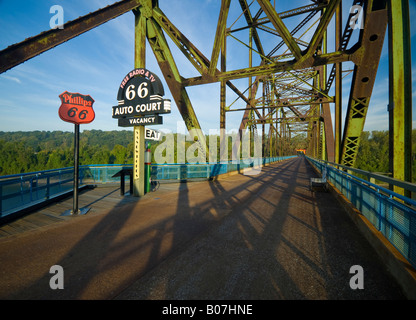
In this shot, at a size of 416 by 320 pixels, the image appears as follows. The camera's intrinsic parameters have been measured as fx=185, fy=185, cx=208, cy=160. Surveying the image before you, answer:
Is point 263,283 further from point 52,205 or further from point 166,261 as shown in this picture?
point 52,205

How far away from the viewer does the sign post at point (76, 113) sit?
5.91 m

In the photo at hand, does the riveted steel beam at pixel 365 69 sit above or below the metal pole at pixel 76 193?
above

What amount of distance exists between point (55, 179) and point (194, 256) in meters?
7.82

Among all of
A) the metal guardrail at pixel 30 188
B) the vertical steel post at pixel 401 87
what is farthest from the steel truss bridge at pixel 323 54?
the metal guardrail at pixel 30 188

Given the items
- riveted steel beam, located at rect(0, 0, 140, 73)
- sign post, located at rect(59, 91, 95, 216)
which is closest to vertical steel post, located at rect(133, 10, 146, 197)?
riveted steel beam, located at rect(0, 0, 140, 73)

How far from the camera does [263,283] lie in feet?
8.79

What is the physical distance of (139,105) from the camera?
8422mm

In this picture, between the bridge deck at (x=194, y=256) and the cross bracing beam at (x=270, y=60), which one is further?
the cross bracing beam at (x=270, y=60)

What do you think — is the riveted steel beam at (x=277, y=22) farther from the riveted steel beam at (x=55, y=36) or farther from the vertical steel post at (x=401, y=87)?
the riveted steel beam at (x=55, y=36)

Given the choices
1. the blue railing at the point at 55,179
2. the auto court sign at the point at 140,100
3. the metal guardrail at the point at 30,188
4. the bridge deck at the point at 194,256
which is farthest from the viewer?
the auto court sign at the point at 140,100

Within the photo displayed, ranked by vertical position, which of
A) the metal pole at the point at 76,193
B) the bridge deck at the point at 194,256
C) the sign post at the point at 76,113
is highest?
the sign post at the point at 76,113

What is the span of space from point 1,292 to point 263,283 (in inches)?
145

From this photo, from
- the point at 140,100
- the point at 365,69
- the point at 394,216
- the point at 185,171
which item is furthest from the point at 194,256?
the point at 185,171
